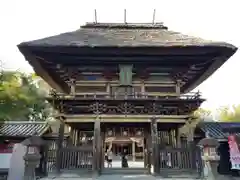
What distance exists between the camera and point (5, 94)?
1456cm

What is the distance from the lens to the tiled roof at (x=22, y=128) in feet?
44.0

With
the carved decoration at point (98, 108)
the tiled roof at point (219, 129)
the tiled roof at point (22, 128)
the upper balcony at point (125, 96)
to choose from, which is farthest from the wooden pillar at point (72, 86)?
the tiled roof at point (219, 129)

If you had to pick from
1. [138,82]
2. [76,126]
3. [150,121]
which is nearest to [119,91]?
[138,82]

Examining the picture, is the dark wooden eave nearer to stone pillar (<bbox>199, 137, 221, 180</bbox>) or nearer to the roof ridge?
the roof ridge

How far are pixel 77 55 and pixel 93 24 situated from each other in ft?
14.6

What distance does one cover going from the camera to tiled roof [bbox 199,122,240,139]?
13.5m

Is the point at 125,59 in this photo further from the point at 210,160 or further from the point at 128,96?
the point at 210,160

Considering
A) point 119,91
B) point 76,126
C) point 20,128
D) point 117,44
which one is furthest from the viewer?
point 20,128

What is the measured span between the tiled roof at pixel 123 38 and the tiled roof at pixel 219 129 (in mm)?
5974

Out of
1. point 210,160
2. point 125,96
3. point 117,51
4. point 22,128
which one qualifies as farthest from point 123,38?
point 22,128

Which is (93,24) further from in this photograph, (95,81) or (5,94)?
(5,94)

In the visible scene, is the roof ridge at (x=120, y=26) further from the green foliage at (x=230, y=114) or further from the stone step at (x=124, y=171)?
the green foliage at (x=230, y=114)

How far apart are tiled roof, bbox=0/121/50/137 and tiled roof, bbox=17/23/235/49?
5989 millimetres

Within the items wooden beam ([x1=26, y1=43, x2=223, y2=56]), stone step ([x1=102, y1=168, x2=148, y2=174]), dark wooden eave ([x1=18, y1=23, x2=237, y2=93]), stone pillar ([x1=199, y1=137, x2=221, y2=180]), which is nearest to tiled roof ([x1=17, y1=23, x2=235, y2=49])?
dark wooden eave ([x1=18, y1=23, x2=237, y2=93])
